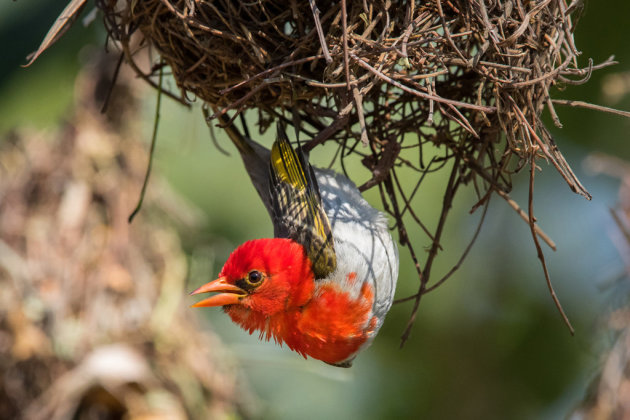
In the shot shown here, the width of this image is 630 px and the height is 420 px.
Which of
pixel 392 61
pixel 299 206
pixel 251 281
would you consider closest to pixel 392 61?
pixel 392 61

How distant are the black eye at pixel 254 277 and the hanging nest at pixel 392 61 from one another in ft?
1.22

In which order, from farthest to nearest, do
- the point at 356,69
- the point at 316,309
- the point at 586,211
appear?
the point at 586,211 < the point at 316,309 < the point at 356,69

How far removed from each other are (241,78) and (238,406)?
6.11ft

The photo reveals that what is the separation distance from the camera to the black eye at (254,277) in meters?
1.87

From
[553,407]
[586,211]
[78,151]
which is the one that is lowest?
[553,407]

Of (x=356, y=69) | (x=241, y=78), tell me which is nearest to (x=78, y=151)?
(x=241, y=78)

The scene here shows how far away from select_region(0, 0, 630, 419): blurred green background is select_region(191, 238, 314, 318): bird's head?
243cm

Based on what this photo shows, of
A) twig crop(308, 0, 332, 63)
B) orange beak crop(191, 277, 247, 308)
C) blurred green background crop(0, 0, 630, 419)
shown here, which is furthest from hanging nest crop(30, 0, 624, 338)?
blurred green background crop(0, 0, 630, 419)

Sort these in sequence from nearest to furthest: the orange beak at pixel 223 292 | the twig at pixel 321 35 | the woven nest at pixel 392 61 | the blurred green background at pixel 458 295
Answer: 1. the twig at pixel 321 35
2. the woven nest at pixel 392 61
3. the orange beak at pixel 223 292
4. the blurred green background at pixel 458 295

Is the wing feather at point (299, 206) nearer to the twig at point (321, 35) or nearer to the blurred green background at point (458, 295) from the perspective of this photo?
the twig at point (321, 35)

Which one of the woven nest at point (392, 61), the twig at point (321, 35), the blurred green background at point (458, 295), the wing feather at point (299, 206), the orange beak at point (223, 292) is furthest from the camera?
Result: the blurred green background at point (458, 295)

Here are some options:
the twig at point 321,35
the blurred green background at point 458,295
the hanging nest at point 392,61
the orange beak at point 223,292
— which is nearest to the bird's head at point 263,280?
the orange beak at point 223,292

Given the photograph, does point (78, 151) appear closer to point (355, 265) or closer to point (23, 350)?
point (23, 350)

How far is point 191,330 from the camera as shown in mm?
3201
